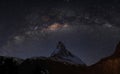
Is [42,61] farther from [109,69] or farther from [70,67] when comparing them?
[109,69]

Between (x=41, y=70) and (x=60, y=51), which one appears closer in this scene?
(x=41, y=70)

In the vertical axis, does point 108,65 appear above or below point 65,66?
below

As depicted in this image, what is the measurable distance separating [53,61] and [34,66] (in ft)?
12.8

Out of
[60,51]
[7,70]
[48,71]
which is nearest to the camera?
[7,70]

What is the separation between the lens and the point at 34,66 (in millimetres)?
50062

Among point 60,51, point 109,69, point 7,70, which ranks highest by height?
point 60,51

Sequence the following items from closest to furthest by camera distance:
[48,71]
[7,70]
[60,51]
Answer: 1. [7,70]
2. [48,71]
3. [60,51]

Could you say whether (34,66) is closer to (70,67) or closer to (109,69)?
(70,67)

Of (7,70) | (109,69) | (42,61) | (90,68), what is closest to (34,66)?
(42,61)

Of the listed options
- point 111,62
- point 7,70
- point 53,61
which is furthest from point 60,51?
point 7,70

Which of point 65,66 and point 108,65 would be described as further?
point 65,66

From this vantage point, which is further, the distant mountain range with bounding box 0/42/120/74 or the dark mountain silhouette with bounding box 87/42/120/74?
the distant mountain range with bounding box 0/42/120/74

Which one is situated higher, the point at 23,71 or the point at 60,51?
the point at 60,51

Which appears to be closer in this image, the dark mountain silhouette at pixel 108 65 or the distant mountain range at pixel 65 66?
the dark mountain silhouette at pixel 108 65
